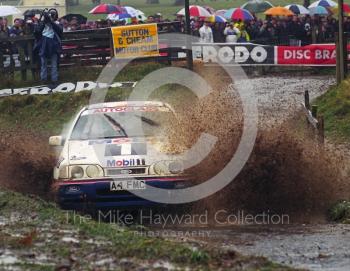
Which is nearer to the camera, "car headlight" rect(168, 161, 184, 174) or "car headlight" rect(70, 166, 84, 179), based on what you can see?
"car headlight" rect(168, 161, 184, 174)

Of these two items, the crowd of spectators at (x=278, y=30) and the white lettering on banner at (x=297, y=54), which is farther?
the crowd of spectators at (x=278, y=30)

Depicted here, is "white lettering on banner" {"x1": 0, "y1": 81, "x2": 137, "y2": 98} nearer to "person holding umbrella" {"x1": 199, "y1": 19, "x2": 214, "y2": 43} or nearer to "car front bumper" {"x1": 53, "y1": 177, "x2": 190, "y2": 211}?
"person holding umbrella" {"x1": 199, "y1": 19, "x2": 214, "y2": 43}

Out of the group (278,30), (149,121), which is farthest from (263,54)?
(149,121)

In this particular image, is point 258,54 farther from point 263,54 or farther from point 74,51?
point 74,51

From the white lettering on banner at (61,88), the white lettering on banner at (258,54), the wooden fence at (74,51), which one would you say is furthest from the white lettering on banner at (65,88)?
the white lettering on banner at (258,54)

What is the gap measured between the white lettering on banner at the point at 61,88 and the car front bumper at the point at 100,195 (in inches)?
494

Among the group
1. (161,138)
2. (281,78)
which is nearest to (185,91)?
(281,78)

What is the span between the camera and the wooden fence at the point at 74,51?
2506 cm

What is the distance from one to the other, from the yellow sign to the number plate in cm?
1464

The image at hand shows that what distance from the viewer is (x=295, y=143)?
11859 mm

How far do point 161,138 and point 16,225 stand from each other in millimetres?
2747

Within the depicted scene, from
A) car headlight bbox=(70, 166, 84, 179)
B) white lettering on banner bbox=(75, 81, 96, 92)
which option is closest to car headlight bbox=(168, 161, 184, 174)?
car headlight bbox=(70, 166, 84, 179)

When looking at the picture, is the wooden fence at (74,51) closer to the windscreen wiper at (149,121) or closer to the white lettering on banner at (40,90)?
the white lettering on banner at (40,90)

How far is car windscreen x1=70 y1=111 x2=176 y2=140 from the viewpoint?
1232 cm
